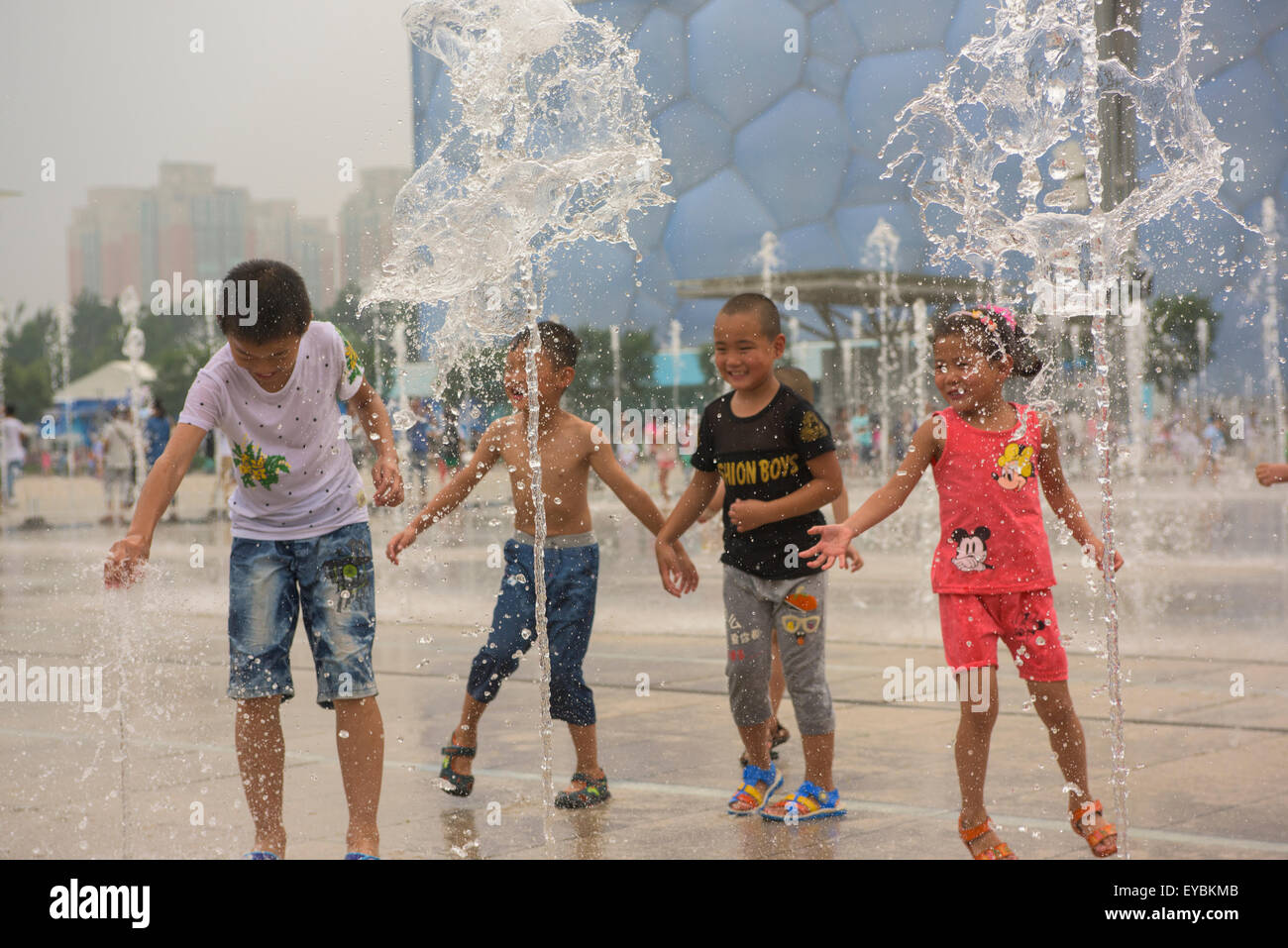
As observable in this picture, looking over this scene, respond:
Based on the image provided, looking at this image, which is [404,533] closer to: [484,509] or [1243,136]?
[1243,136]

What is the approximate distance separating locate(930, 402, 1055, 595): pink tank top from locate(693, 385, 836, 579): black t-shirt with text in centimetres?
46

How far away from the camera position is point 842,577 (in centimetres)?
915

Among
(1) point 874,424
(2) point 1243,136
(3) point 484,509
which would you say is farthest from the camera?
(3) point 484,509

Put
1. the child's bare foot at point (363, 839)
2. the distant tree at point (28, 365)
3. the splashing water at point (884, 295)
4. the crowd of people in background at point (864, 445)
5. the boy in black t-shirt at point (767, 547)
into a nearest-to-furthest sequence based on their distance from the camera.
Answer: the child's bare foot at point (363, 839) → the boy in black t-shirt at point (767, 547) → the splashing water at point (884, 295) → the crowd of people in background at point (864, 445) → the distant tree at point (28, 365)

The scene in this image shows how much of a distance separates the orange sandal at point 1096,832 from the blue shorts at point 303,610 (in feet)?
5.18

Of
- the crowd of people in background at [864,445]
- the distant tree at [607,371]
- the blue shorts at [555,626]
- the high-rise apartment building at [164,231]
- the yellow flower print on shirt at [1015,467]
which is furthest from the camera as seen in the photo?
the high-rise apartment building at [164,231]

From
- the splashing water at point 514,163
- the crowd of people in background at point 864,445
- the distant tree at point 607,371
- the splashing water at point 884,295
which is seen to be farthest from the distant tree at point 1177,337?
the splashing water at point 514,163

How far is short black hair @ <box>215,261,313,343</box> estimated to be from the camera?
3.14 metres

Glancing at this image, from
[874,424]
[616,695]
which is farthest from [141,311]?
[616,695]

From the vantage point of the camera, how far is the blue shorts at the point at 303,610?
318 cm

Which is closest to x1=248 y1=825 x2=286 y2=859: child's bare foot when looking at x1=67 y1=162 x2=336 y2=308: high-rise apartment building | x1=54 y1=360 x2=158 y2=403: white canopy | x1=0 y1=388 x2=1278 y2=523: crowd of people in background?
x1=0 y1=388 x2=1278 y2=523: crowd of people in background

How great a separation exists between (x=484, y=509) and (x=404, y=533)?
12.4m
